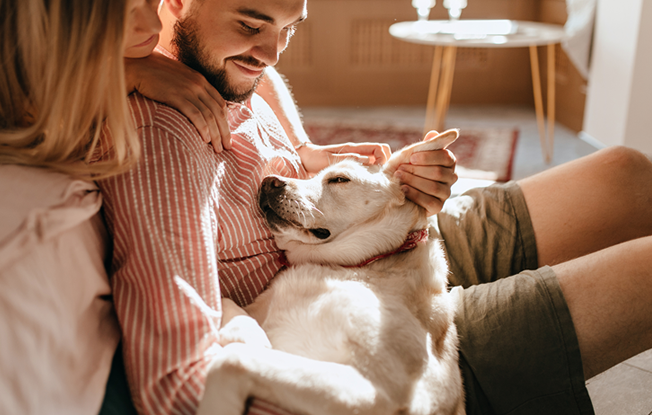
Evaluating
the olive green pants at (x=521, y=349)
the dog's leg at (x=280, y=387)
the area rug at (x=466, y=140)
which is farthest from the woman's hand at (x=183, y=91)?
the area rug at (x=466, y=140)

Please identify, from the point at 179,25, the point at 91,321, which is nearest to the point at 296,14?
the point at 179,25

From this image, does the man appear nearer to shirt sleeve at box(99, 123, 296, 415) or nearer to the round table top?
shirt sleeve at box(99, 123, 296, 415)

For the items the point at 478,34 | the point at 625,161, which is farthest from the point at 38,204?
the point at 478,34

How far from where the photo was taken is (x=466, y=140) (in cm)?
399

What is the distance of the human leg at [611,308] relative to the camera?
1.02 metres

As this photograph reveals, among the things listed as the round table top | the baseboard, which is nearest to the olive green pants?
the round table top

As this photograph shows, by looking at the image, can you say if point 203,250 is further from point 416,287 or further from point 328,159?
point 328,159

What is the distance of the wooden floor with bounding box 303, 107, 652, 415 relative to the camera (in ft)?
4.45

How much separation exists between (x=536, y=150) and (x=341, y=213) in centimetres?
299

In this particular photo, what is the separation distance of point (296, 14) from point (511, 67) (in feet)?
14.8

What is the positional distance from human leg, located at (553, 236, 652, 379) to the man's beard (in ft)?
2.83

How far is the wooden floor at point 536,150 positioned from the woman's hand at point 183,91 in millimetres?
1080

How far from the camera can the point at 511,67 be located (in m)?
5.15

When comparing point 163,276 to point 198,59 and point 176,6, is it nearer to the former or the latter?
point 198,59
